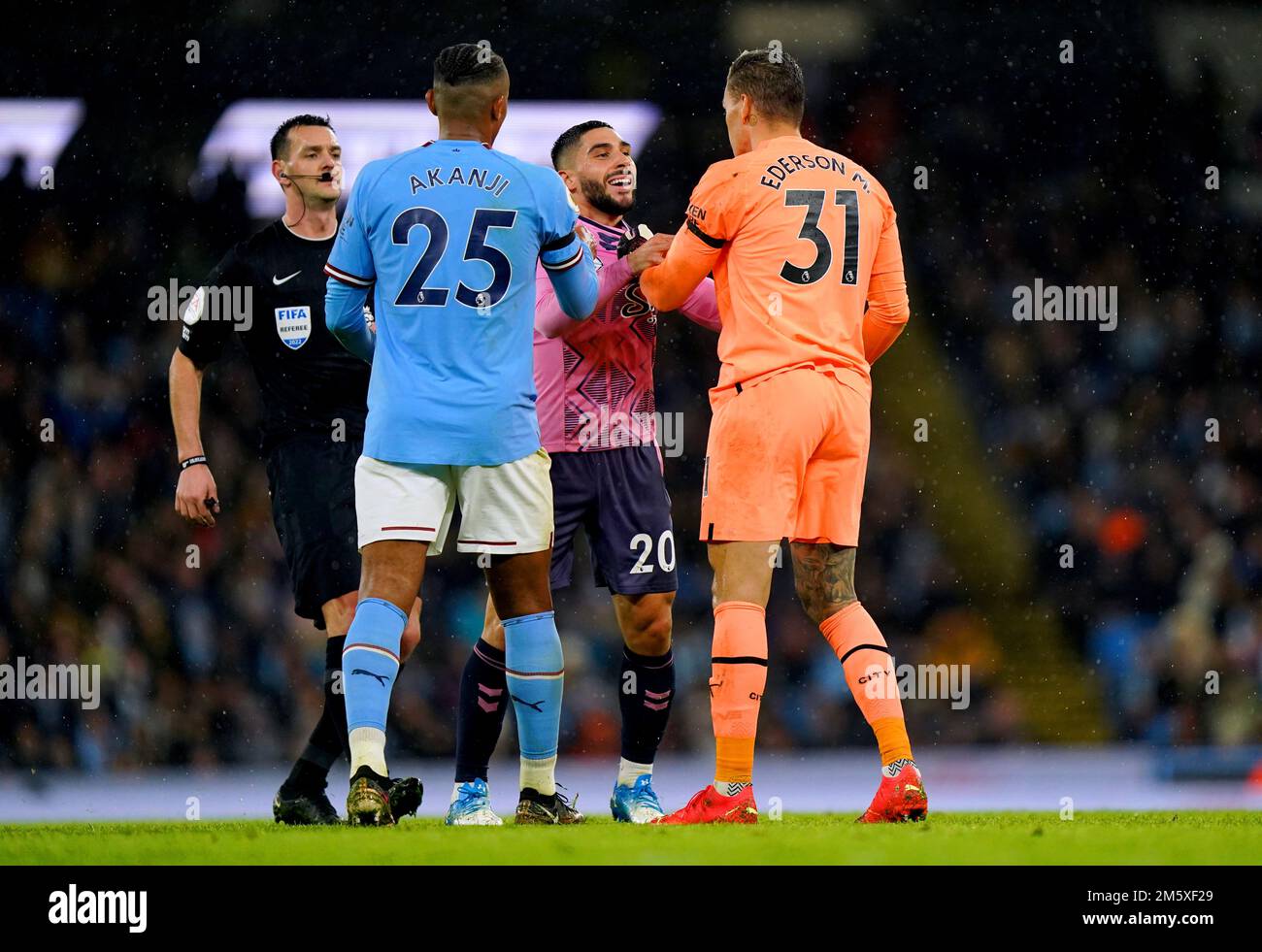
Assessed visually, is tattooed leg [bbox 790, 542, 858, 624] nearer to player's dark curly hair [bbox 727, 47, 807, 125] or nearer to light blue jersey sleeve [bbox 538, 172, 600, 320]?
light blue jersey sleeve [bbox 538, 172, 600, 320]

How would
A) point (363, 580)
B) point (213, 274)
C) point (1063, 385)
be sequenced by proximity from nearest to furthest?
point (363, 580), point (213, 274), point (1063, 385)

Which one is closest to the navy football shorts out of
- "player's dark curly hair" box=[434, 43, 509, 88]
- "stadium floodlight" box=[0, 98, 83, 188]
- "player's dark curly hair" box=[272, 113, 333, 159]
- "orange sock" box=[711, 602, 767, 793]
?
"orange sock" box=[711, 602, 767, 793]

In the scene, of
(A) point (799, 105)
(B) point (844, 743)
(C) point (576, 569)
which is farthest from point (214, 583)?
(A) point (799, 105)

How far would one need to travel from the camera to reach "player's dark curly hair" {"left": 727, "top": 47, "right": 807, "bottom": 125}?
16.4ft

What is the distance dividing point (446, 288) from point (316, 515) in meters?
1.41

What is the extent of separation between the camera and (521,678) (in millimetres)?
4844

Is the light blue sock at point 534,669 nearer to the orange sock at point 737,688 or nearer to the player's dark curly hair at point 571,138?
the orange sock at point 737,688

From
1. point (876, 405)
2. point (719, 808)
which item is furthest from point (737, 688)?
point (876, 405)

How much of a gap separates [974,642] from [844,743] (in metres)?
1.28

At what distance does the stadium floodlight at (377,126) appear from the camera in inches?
409

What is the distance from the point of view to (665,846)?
402 cm

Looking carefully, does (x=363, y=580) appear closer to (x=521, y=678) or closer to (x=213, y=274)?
(x=521, y=678)

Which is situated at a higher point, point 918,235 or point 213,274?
point 918,235

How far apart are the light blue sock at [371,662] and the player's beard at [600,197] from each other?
1768mm
